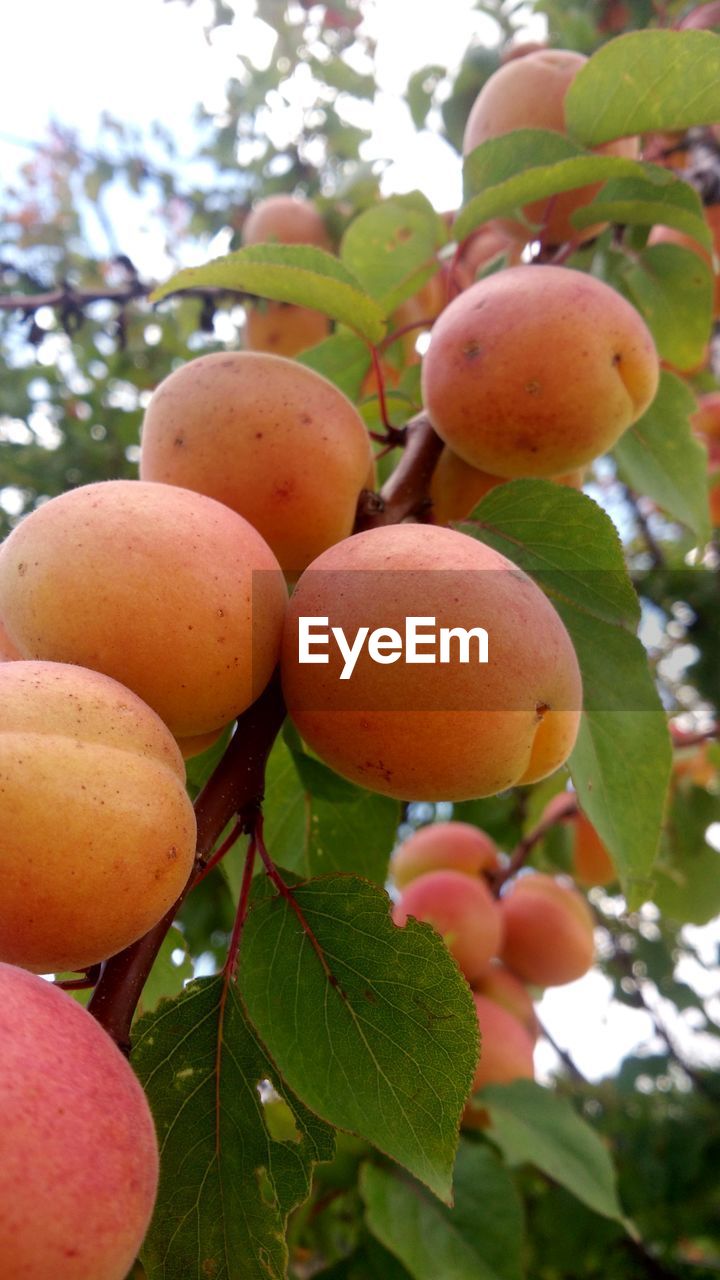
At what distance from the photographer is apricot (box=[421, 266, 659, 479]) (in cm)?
93

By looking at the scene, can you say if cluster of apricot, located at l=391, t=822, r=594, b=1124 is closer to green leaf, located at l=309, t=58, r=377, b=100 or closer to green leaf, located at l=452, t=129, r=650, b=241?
green leaf, located at l=452, t=129, r=650, b=241

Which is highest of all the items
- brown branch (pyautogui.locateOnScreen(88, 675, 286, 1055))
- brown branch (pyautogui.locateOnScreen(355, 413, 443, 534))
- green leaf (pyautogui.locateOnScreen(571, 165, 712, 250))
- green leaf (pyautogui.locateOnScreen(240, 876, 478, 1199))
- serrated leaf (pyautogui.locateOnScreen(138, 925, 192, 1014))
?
green leaf (pyautogui.locateOnScreen(571, 165, 712, 250))

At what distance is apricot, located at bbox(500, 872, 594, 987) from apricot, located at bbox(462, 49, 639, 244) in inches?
46.7

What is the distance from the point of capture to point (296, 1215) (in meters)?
1.48

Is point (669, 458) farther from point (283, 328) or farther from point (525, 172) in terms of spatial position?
point (283, 328)

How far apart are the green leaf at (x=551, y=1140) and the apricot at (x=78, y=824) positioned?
1042 millimetres

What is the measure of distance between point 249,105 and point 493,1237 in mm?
2742

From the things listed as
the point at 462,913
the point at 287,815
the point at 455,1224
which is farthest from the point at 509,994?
the point at 287,815

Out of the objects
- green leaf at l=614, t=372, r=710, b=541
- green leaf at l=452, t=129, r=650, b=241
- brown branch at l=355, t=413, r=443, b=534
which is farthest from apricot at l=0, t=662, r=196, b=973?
green leaf at l=614, t=372, r=710, b=541

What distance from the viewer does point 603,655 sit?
933 millimetres

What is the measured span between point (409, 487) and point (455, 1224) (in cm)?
96

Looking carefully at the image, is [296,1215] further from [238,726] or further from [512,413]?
[512,413]

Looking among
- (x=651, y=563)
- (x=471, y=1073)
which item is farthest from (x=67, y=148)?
(x=471, y=1073)

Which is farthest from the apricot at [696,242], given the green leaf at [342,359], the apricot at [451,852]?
the apricot at [451,852]
